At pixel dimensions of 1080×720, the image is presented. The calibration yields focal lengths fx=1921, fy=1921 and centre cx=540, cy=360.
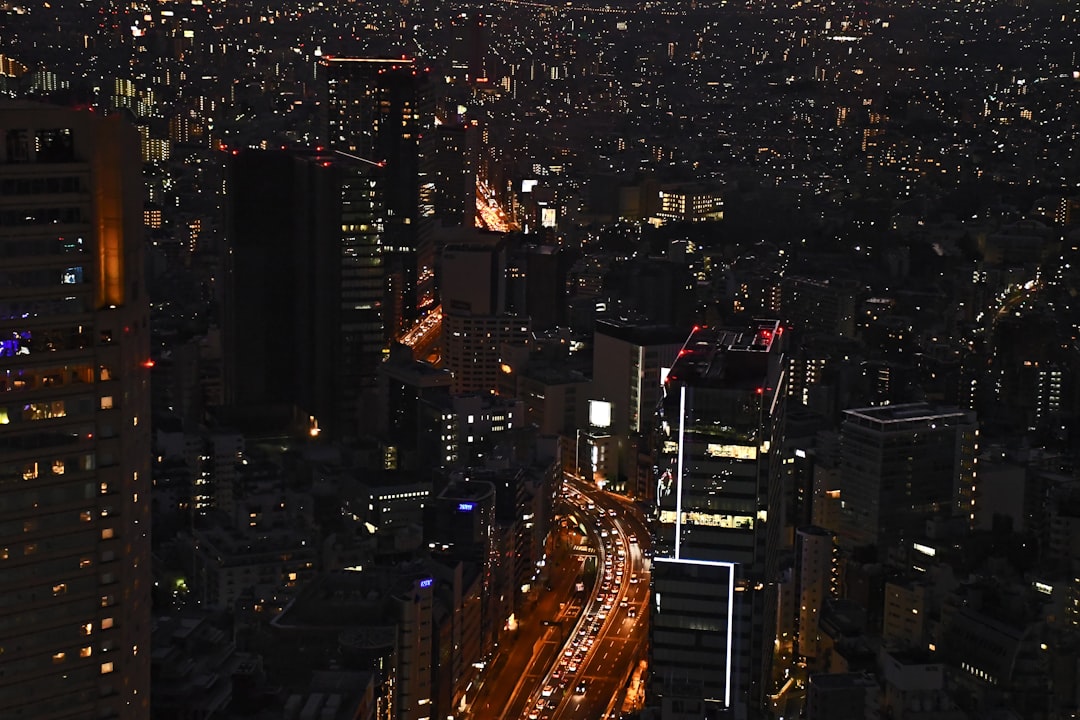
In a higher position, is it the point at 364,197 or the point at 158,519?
the point at 364,197

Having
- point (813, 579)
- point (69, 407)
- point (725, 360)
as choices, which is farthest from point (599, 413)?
point (69, 407)

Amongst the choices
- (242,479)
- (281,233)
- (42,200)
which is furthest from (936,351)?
(42,200)

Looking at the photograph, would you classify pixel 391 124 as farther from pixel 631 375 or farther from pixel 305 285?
pixel 631 375

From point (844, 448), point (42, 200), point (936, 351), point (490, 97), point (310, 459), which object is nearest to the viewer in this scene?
point (42, 200)

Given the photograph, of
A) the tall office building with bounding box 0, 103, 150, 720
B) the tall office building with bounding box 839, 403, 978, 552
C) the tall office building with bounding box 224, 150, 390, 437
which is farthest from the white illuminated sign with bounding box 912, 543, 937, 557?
the tall office building with bounding box 0, 103, 150, 720

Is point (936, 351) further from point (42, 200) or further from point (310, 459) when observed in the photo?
point (42, 200)

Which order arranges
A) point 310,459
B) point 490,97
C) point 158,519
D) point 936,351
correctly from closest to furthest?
point 158,519 < point 310,459 < point 936,351 < point 490,97
